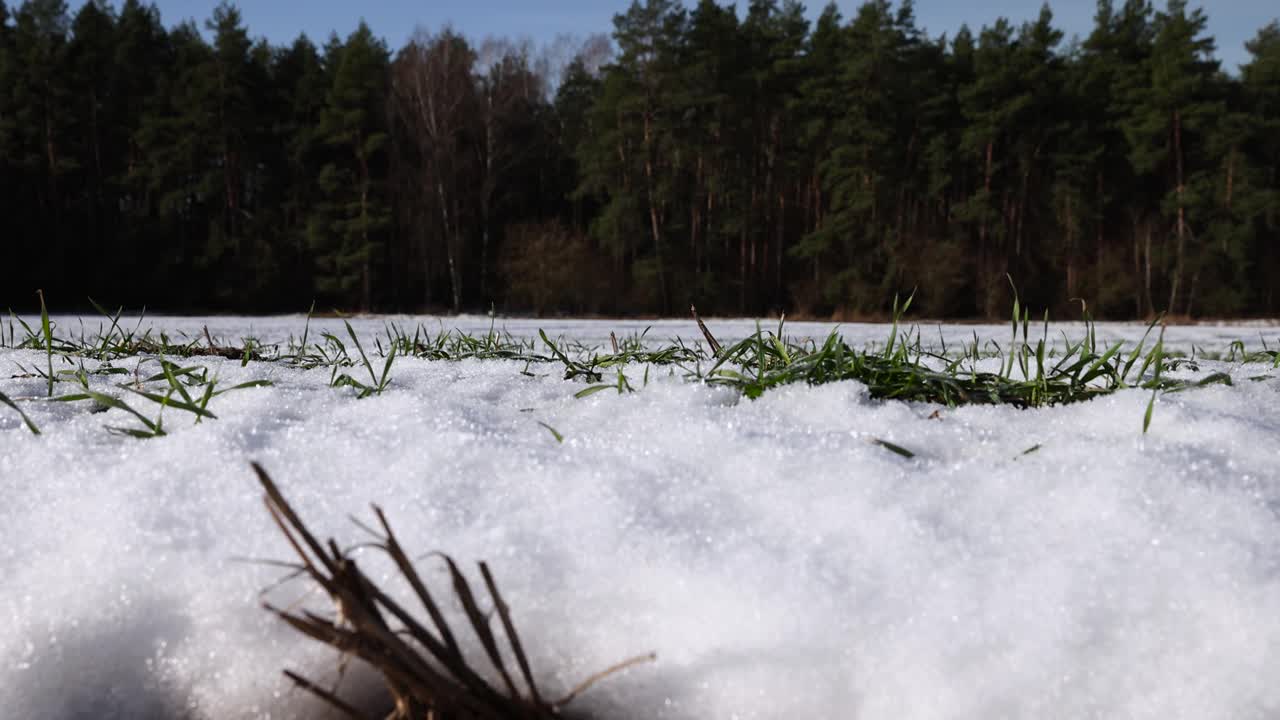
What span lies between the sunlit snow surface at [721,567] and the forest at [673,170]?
21.1 m

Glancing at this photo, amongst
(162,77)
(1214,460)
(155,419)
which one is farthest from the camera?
(162,77)

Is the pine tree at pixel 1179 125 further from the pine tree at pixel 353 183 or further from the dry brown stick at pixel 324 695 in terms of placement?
the dry brown stick at pixel 324 695

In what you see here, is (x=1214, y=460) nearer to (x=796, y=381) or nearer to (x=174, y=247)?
(x=796, y=381)

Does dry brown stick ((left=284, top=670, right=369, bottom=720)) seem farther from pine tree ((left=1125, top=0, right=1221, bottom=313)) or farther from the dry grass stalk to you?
pine tree ((left=1125, top=0, right=1221, bottom=313))

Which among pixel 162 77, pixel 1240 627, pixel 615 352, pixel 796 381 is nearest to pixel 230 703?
pixel 1240 627

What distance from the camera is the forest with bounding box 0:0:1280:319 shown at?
73.4 ft

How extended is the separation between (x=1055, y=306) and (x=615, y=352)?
26.4m

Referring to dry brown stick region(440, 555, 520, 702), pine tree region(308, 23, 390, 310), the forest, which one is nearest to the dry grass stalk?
dry brown stick region(440, 555, 520, 702)

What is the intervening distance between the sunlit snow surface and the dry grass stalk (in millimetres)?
54

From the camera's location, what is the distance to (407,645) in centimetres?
47

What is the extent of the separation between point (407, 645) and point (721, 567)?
0.82 ft

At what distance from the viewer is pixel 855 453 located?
0.80 meters

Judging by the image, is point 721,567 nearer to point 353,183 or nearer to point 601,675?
point 601,675

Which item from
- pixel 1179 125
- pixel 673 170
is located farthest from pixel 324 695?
pixel 1179 125
